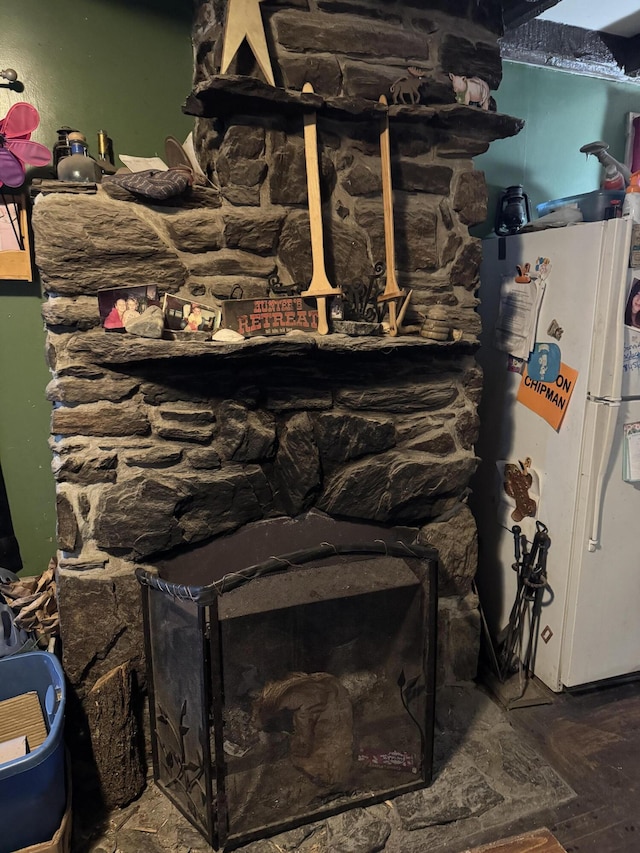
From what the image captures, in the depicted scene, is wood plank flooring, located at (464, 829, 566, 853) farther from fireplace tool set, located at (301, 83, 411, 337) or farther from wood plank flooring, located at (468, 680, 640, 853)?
fireplace tool set, located at (301, 83, 411, 337)

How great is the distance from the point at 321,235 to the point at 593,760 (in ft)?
5.97

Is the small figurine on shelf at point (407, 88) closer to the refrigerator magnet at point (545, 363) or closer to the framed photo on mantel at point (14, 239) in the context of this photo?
the refrigerator magnet at point (545, 363)

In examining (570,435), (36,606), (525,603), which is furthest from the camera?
(525,603)

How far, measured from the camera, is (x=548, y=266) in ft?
6.39

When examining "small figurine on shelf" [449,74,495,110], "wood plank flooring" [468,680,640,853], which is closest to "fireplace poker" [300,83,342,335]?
"small figurine on shelf" [449,74,495,110]

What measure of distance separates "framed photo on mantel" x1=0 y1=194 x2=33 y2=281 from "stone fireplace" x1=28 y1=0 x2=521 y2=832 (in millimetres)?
344

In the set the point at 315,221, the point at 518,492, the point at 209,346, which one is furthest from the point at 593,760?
the point at 315,221

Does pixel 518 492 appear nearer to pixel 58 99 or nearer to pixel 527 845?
pixel 527 845

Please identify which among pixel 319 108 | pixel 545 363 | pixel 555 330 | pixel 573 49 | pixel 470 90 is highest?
pixel 573 49

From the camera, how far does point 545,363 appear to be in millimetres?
1986

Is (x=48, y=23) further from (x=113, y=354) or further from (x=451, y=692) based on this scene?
(x=451, y=692)

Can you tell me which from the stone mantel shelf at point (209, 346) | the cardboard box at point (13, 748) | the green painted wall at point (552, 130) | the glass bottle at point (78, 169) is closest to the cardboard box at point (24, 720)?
the cardboard box at point (13, 748)

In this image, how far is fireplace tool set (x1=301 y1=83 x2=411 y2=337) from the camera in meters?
1.57

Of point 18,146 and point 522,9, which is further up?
point 522,9
